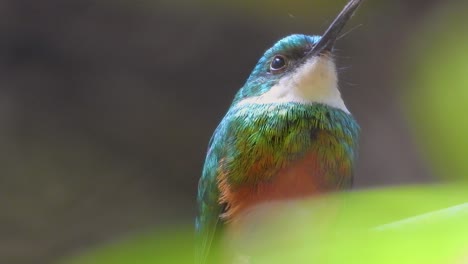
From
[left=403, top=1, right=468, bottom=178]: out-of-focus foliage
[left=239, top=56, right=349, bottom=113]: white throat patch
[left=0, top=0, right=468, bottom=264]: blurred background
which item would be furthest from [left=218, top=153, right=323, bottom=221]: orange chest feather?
[left=0, top=0, right=468, bottom=264]: blurred background

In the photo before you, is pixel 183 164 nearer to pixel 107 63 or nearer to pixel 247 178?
pixel 107 63

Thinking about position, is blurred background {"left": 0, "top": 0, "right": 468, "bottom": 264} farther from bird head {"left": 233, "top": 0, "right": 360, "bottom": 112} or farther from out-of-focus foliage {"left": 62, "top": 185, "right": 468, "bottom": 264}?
out-of-focus foliage {"left": 62, "top": 185, "right": 468, "bottom": 264}

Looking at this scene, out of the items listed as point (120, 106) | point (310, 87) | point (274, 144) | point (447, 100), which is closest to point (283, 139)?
point (274, 144)

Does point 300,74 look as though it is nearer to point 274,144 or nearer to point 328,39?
point 328,39

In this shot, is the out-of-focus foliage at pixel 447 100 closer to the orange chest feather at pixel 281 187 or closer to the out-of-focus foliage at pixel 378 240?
the out-of-focus foliage at pixel 378 240

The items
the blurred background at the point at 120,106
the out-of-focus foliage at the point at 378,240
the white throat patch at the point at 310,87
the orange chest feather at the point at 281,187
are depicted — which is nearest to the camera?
the out-of-focus foliage at the point at 378,240

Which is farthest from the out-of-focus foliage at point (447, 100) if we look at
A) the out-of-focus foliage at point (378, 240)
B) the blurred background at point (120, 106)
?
the blurred background at point (120, 106)
